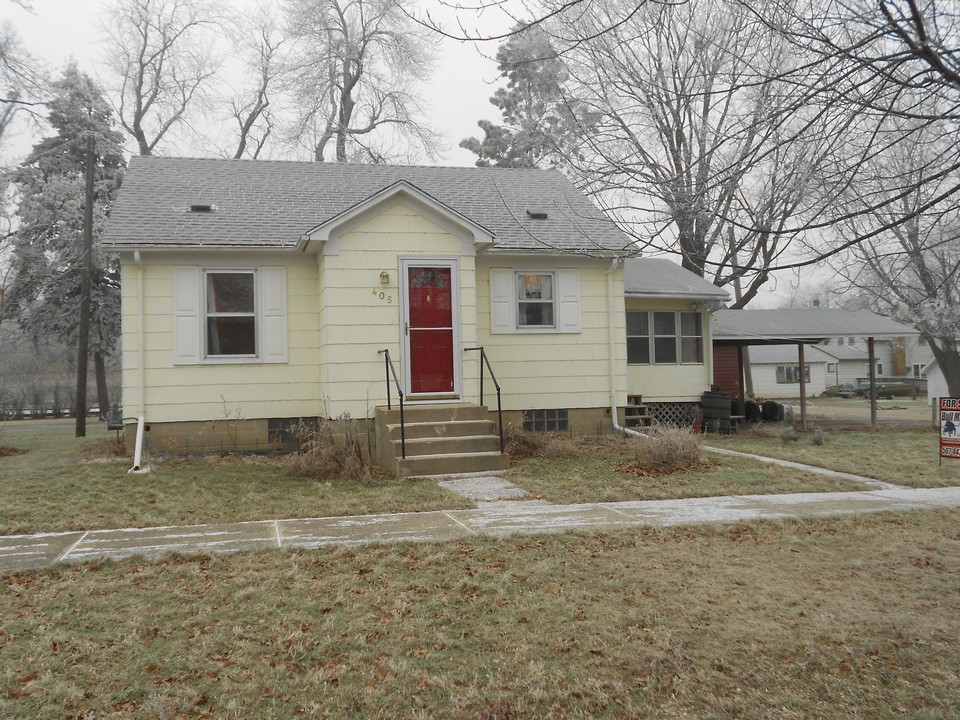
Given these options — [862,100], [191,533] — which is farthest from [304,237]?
[862,100]

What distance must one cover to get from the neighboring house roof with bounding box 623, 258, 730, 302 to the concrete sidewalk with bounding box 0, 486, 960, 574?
7856mm

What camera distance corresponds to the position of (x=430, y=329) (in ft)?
41.0

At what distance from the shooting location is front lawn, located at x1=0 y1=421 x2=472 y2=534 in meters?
7.89

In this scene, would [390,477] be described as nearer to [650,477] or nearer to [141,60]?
[650,477]

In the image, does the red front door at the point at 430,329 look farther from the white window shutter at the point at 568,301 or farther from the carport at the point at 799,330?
the carport at the point at 799,330

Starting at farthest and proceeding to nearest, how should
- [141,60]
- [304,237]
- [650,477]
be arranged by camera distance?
[141,60], [304,237], [650,477]

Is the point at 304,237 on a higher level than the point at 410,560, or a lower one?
higher

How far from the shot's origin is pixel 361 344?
12.2 m

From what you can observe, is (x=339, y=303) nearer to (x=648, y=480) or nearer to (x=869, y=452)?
(x=648, y=480)

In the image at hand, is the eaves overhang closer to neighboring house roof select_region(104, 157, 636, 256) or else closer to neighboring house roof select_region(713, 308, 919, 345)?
neighboring house roof select_region(104, 157, 636, 256)

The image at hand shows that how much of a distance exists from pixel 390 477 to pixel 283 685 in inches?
263

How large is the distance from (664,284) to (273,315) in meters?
8.49

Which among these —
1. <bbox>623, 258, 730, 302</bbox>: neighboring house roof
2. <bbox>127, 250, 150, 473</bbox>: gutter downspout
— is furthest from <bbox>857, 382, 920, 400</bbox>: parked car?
<bbox>127, 250, 150, 473</bbox>: gutter downspout

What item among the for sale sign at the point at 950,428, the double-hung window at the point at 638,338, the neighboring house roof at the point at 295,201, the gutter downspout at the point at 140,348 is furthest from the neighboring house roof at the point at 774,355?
the gutter downspout at the point at 140,348
